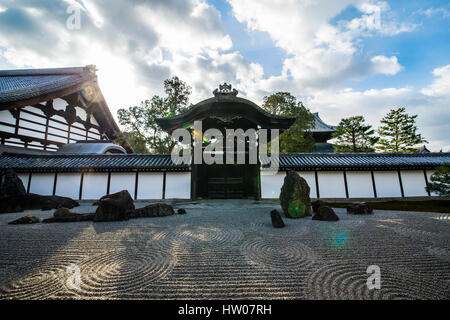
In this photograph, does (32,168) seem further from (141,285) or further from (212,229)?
(141,285)

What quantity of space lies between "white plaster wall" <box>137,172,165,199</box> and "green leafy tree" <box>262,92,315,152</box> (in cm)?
1231

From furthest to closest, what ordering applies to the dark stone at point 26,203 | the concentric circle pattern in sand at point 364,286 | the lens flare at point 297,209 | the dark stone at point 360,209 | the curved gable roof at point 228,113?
1. the curved gable roof at point 228,113
2. the dark stone at point 26,203
3. the dark stone at point 360,209
4. the lens flare at point 297,209
5. the concentric circle pattern in sand at point 364,286

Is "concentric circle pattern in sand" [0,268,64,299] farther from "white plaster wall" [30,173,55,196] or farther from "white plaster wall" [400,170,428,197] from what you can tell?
"white plaster wall" [400,170,428,197]

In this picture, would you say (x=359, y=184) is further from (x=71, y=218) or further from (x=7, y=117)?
(x=7, y=117)

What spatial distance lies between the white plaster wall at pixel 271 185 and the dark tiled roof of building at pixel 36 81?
18175 mm

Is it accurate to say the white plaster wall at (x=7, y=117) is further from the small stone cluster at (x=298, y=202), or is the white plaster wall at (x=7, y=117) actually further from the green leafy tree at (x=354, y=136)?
the green leafy tree at (x=354, y=136)

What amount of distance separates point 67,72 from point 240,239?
28.1 metres

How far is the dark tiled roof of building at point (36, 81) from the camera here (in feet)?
40.2

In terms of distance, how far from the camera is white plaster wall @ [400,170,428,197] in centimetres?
1153

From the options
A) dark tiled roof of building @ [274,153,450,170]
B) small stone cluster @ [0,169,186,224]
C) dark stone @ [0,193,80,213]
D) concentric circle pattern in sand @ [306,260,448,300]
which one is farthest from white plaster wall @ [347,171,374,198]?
dark stone @ [0,193,80,213]

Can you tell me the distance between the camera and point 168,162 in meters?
12.4

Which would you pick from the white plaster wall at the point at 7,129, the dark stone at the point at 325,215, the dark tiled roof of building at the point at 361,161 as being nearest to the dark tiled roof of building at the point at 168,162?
the dark tiled roof of building at the point at 361,161

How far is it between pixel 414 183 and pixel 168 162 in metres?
17.3
